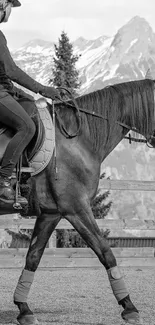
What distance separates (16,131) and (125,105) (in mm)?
1207

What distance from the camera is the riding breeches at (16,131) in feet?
17.8

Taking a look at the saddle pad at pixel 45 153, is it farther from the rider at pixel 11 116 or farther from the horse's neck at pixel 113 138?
the horse's neck at pixel 113 138

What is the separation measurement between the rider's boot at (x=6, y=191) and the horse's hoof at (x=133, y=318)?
148cm

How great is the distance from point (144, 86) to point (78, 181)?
4.27 feet

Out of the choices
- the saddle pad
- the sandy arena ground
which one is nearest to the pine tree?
the sandy arena ground

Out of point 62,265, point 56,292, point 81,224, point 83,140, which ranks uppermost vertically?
point 83,140

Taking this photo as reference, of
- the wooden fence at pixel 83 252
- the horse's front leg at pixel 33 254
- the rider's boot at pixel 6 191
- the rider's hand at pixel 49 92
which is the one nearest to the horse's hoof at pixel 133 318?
the horse's front leg at pixel 33 254

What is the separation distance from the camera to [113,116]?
5992 mm

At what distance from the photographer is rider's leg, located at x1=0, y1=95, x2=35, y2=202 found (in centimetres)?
542

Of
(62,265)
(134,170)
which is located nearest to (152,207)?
(134,170)

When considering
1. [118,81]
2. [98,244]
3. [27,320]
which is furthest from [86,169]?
[118,81]

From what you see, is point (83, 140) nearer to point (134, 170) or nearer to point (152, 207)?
point (152, 207)

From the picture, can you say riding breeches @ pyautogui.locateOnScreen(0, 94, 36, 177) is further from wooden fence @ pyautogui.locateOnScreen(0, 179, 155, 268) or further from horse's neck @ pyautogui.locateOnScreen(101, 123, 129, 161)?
wooden fence @ pyautogui.locateOnScreen(0, 179, 155, 268)

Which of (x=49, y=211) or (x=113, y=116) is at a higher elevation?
(x=113, y=116)
